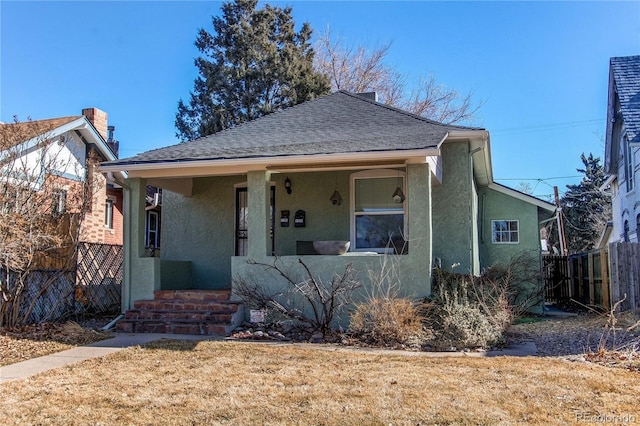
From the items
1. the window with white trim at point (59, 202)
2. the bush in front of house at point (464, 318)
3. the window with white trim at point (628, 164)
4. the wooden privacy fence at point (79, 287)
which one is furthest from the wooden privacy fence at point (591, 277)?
the window with white trim at point (59, 202)

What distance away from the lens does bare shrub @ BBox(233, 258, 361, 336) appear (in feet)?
27.6

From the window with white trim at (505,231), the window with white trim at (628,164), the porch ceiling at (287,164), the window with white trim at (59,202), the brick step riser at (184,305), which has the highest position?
the window with white trim at (628,164)

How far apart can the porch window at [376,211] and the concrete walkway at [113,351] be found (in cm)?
339

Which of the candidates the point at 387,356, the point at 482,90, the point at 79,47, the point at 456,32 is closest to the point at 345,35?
the point at 482,90

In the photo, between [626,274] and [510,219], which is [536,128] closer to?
[510,219]

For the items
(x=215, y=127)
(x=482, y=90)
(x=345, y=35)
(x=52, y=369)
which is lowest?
(x=52, y=369)

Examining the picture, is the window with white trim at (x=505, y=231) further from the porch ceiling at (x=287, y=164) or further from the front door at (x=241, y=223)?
the front door at (x=241, y=223)

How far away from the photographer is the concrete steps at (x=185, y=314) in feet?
28.2

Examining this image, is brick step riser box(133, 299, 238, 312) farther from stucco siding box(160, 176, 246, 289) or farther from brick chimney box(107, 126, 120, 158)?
brick chimney box(107, 126, 120, 158)

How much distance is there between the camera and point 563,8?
12.4 meters

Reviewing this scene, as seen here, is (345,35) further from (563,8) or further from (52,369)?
(52,369)

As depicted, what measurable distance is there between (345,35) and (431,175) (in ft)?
64.9

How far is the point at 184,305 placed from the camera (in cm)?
920

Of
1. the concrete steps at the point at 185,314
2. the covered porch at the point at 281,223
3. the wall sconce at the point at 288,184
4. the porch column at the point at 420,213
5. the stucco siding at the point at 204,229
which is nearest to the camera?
the concrete steps at the point at 185,314
